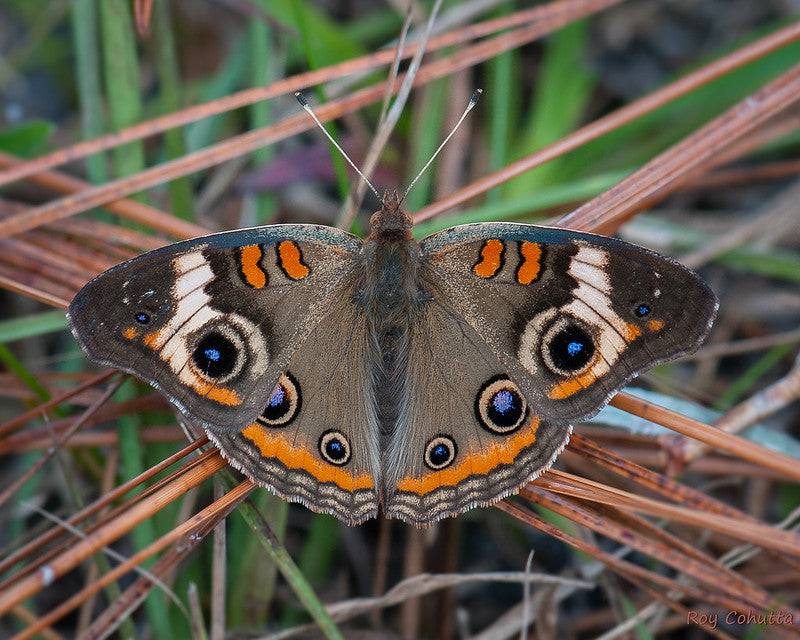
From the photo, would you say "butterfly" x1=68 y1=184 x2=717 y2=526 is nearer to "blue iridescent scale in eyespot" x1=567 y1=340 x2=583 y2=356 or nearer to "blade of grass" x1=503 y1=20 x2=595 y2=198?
"blue iridescent scale in eyespot" x1=567 y1=340 x2=583 y2=356

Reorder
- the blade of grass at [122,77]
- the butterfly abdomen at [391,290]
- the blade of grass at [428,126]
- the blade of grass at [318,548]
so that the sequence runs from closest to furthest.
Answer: the butterfly abdomen at [391,290], the blade of grass at [318,548], the blade of grass at [122,77], the blade of grass at [428,126]

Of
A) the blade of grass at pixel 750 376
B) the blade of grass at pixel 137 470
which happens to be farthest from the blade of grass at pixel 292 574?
the blade of grass at pixel 750 376

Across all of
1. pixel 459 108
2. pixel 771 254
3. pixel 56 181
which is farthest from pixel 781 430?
pixel 56 181

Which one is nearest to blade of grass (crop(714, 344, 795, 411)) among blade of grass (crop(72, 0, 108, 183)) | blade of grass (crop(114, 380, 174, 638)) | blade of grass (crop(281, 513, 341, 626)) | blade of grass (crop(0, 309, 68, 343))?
blade of grass (crop(281, 513, 341, 626))

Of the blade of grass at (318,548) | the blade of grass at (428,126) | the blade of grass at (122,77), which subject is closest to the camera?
the blade of grass at (318,548)

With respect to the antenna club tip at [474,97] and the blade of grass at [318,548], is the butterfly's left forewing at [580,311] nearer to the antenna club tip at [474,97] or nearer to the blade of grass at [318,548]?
the antenna club tip at [474,97]

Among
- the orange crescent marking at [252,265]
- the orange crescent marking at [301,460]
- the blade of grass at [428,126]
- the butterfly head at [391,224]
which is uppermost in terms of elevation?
the blade of grass at [428,126]

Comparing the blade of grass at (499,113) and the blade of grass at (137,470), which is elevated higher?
the blade of grass at (499,113)

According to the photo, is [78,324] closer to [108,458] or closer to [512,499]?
[108,458]

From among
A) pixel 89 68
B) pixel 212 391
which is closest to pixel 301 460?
pixel 212 391
